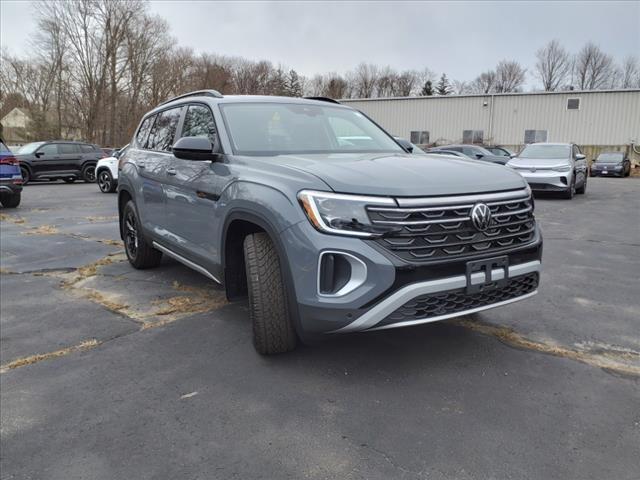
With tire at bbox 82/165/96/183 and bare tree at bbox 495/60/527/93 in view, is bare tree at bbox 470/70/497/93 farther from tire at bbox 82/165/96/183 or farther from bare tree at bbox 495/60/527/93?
tire at bbox 82/165/96/183

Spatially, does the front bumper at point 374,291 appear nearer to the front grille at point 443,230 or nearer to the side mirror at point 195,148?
the front grille at point 443,230

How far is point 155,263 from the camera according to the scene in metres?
5.82

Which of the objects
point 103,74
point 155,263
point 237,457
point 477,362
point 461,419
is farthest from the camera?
point 103,74

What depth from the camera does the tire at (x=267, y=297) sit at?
3023 millimetres

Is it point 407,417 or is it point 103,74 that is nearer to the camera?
point 407,417

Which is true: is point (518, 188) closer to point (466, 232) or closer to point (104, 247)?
point (466, 232)

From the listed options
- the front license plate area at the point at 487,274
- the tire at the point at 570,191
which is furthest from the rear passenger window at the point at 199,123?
the tire at the point at 570,191

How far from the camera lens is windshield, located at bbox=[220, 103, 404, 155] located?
379 cm

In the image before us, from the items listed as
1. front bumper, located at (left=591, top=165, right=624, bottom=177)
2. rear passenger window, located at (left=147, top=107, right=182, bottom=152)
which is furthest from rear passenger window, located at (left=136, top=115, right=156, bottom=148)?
front bumper, located at (left=591, top=165, right=624, bottom=177)

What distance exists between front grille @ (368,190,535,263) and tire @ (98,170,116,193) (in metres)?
14.9

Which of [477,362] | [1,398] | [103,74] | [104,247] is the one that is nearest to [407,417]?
[477,362]

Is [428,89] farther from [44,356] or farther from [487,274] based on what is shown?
[44,356]

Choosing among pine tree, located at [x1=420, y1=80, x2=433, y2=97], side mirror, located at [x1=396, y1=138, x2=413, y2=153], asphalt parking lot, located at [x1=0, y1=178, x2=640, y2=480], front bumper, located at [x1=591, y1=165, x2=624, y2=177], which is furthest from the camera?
pine tree, located at [x1=420, y1=80, x2=433, y2=97]

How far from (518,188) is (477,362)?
113cm
